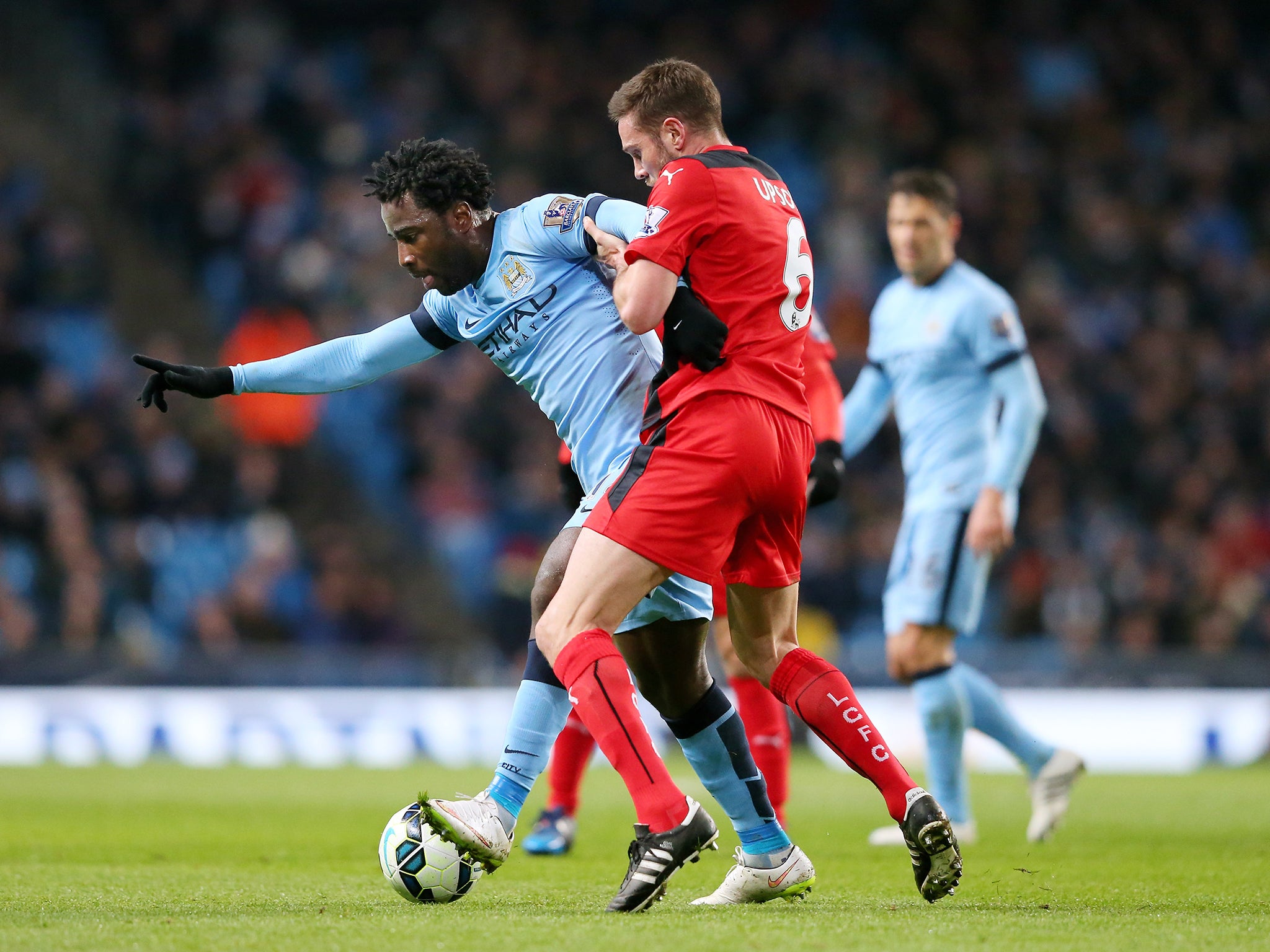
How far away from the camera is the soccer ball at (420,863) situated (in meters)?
4.25

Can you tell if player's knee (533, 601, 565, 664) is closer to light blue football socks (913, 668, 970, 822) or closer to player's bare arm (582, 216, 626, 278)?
player's bare arm (582, 216, 626, 278)

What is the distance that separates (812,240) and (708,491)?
42.0ft

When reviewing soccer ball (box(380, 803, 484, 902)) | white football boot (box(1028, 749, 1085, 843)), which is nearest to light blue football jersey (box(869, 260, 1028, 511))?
white football boot (box(1028, 749, 1085, 843))

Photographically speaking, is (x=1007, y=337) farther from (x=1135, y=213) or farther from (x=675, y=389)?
(x=1135, y=213)

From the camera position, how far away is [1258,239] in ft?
53.5

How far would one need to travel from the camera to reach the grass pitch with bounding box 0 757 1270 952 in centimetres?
353

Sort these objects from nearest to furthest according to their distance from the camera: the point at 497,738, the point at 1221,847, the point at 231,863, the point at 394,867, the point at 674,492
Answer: the point at 674,492
the point at 394,867
the point at 231,863
the point at 1221,847
the point at 497,738

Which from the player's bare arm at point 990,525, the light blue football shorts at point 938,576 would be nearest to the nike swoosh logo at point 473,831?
the light blue football shorts at point 938,576

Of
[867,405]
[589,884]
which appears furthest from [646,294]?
[867,405]

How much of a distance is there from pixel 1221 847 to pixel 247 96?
13.3 metres

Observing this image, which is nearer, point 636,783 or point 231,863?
point 636,783

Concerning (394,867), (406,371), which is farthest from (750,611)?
(406,371)

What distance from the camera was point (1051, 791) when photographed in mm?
6477

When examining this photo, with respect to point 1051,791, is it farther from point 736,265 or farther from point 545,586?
point 736,265
